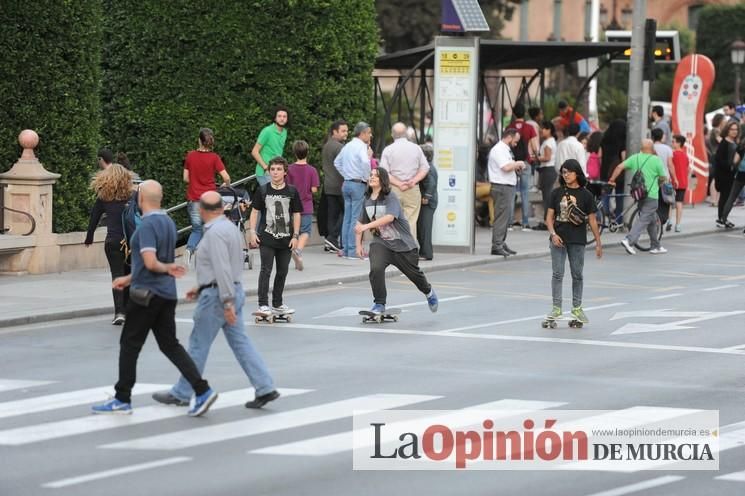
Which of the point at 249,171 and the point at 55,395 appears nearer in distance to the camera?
the point at 55,395

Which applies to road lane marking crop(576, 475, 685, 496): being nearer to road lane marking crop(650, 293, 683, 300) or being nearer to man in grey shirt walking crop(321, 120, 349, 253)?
road lane marking crop(650, 293, 683, 300)

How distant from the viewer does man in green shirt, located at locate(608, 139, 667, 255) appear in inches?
949

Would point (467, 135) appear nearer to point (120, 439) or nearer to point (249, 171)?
point (249, 171)

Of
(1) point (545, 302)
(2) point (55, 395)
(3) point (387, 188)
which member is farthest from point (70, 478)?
(1) point (545, 302)

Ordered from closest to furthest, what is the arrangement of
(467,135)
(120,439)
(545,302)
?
(120,439) < (545,302) < (467,135)

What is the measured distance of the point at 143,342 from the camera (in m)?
11.2

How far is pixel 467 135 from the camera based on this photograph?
928 inches

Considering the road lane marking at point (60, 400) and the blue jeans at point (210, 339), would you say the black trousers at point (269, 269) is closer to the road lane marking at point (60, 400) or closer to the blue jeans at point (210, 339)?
the road lane marking at point (60, 400)

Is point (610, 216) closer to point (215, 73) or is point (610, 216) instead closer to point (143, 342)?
point (215, 73)

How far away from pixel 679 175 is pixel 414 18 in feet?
102

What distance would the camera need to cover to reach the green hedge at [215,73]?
948 inches

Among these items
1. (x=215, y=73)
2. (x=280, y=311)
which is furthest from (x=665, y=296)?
(x=215, y=73)

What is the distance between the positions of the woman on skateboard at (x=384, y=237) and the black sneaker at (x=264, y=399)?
493 centimetres

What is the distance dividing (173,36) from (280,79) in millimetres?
1729
